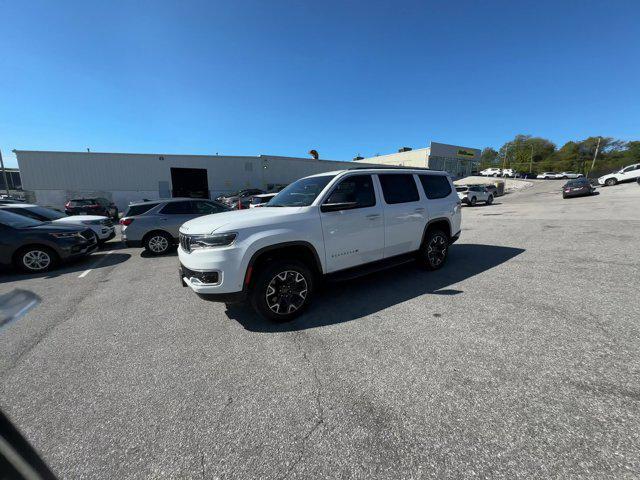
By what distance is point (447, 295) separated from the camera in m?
4.18

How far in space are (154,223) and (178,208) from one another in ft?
2.67

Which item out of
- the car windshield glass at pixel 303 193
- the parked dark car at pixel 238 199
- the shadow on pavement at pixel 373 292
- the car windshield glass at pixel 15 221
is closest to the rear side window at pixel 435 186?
the shadow on pavement at pixel 373 292

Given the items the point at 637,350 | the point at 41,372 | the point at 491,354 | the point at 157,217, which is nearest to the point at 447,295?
the point at 491,354

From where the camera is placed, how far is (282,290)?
3572 mm

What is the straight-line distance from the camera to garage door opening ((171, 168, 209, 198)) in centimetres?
2856

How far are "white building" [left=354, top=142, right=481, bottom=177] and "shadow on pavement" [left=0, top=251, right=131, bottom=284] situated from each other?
1655 inches

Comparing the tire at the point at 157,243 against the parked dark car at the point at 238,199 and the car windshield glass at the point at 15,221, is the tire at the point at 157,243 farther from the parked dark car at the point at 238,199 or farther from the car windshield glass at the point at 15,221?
the parked dark car at the point at 238,199

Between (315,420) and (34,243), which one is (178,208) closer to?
(34,243)

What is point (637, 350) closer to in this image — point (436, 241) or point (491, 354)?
point (491, 354)

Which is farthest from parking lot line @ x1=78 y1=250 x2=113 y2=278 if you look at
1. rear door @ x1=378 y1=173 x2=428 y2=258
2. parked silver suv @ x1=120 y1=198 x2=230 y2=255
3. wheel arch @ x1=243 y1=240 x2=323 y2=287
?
rear door @ x1=378 y1=173 x2=428 y2=258

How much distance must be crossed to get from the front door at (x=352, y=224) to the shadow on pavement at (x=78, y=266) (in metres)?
6.35

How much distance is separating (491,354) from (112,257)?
9.31m

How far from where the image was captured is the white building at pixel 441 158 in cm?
4481

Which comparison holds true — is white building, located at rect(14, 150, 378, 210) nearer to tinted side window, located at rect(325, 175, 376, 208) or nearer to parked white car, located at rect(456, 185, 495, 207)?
parked white car, located at rect(456, 185, 495, 207)
